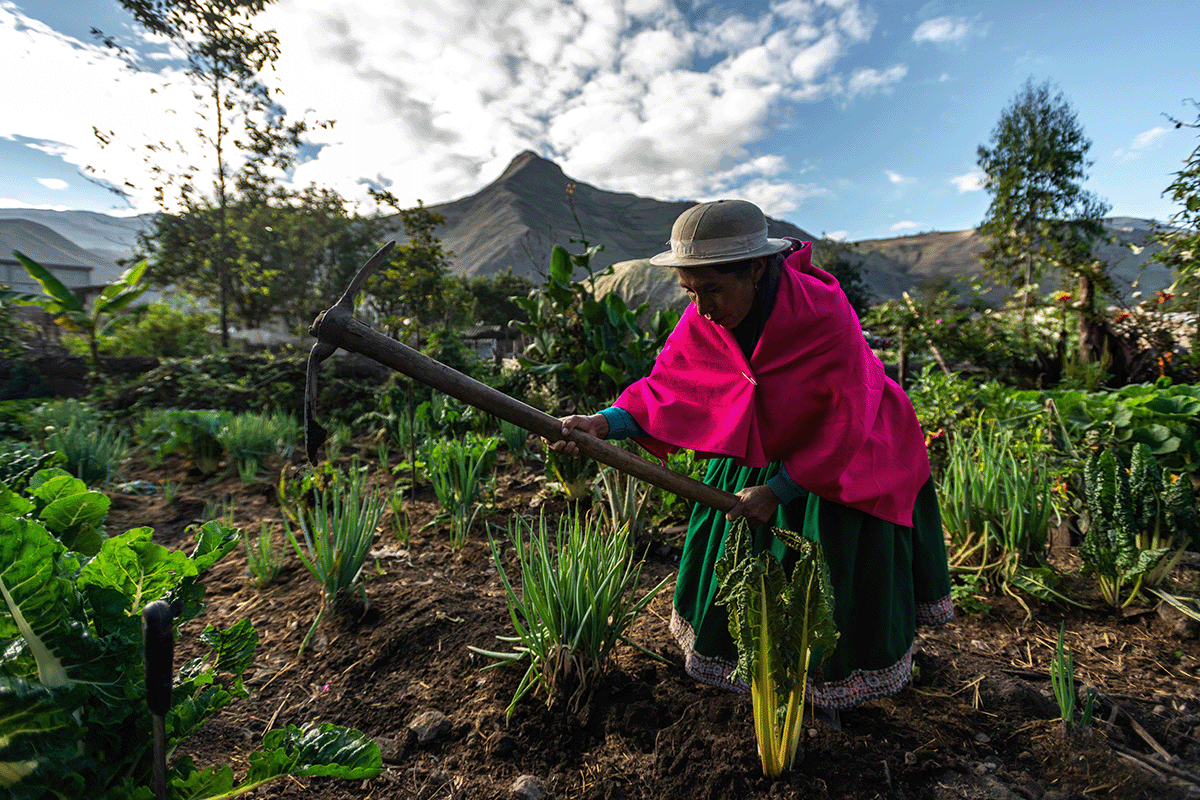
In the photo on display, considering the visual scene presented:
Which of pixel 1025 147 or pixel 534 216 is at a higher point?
pixel 534 216

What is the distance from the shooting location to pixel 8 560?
84cm

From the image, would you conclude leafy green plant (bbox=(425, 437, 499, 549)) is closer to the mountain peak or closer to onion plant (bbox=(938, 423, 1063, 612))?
onion plant (bbox=(938, 423, 1063, 612))

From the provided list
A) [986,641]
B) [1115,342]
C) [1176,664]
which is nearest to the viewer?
[1176,664]

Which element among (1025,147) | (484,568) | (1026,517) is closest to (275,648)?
(484,568)

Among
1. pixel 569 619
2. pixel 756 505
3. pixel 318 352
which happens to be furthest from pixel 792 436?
pixel 318 352

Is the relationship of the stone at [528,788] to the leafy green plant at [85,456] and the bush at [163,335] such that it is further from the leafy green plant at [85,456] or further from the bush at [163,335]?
the bush at [163,335]

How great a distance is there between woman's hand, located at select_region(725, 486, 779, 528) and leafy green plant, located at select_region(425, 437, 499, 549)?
1644mm

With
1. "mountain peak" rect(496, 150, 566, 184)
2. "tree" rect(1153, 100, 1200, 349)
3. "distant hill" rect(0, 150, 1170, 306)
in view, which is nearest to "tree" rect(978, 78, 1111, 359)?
"tree" rect(1153, 100, 1200, 349)

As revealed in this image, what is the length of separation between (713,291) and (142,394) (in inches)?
281

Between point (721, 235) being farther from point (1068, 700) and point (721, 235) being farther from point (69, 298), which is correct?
point (69, 298)

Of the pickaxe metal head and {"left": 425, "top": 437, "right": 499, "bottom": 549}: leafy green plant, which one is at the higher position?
the pickaxe metal head

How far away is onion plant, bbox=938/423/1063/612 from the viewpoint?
88.0 inches

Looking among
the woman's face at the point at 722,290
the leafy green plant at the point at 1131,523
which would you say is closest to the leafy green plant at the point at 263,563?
the woman's face at the point at 722,290

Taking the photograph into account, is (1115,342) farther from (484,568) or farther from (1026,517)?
(484,568)
